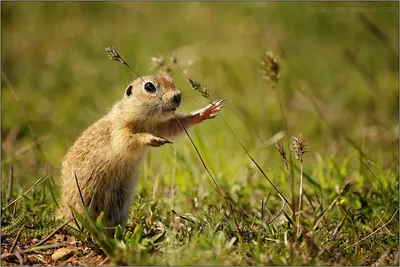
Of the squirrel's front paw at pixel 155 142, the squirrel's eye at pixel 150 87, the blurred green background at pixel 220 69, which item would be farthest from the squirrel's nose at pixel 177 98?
the blurred green background at pixel 220 69

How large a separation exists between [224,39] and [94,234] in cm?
763

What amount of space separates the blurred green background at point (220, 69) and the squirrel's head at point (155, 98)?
1.01 meters

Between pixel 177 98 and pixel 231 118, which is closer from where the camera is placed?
pixel 177 98

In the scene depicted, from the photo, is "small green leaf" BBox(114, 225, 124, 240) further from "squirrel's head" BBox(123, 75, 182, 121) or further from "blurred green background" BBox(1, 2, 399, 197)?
"blurred green background" BBox(1, 2, 399, 197)

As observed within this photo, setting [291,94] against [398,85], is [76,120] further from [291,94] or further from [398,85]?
[398,85]

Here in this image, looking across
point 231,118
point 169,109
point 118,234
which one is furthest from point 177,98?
point 231,118

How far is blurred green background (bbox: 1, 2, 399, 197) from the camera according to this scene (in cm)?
750

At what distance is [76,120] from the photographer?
326 inches

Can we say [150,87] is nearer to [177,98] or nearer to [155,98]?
[155,98]

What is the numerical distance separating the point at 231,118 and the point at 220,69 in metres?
1.50

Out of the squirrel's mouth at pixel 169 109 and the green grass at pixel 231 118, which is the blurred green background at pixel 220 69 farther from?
the squirrel's mouth at pixel 169 109

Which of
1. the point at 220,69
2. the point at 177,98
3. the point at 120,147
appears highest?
the point at 220,69

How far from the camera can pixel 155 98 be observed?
486 cm

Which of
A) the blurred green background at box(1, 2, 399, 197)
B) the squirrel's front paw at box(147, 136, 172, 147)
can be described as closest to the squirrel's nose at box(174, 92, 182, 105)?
the squirrel's front paw at box(147, 136, 172, 147)
